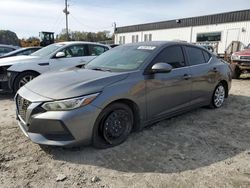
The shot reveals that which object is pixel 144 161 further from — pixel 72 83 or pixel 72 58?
pixel 72 58

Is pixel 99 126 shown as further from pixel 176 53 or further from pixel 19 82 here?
pixel 19 82

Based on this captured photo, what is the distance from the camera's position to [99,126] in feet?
11.7

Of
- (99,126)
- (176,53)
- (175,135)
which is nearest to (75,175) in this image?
(99,126)

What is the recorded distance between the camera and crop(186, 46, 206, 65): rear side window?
16.7 feet

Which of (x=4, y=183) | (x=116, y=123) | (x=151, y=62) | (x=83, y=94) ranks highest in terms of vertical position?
(x=151, y=62)

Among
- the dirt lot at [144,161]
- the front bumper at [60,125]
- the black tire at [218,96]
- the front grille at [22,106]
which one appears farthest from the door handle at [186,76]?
the front grille at [22,106]

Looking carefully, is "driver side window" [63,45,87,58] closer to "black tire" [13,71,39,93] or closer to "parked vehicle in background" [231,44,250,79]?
"black tire" [13,71,39,93]

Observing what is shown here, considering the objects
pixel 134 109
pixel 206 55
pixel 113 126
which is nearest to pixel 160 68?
pixel 134 109

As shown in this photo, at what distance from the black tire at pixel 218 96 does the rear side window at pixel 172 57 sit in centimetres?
152

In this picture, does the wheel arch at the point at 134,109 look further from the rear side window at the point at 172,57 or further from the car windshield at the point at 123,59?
the rear side window at the point at 172,57

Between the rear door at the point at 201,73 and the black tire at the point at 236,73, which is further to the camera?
the black tire at the point at 236,73

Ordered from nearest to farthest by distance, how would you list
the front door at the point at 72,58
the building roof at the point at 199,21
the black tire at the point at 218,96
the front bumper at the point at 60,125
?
the front bumper at the point at 60,125
the black tire at the point at 218,96
the front door at the point at 72,58
the building roof at the point at 199,21

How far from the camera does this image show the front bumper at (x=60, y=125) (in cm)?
321

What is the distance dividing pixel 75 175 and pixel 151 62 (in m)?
2.13
